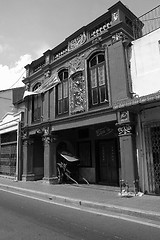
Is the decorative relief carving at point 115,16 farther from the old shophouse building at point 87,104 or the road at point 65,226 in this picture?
the road at point 65,226

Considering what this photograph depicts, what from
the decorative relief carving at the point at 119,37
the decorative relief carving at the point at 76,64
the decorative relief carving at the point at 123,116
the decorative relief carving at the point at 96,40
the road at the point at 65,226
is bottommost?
the road at the point at 65,226

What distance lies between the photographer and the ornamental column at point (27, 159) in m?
14.6

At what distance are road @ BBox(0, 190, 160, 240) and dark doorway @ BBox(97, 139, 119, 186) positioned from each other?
5.45 metres

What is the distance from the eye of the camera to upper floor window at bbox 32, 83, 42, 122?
47.9 ft

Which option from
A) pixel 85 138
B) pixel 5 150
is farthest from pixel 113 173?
pixel 5 150

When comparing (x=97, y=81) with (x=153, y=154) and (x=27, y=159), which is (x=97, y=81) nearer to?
(x=153, y=154)

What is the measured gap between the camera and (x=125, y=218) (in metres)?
5.84

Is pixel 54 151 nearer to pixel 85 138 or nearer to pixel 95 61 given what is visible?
pixel 85 138

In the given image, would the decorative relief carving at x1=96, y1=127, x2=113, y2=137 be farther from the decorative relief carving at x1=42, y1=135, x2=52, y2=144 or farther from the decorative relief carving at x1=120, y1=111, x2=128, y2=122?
the decorative relief carving at x1=42, y1=135, x2=52, y2=144

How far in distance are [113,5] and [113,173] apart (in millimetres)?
8815

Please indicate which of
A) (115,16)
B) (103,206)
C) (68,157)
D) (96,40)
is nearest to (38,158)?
(68,157)

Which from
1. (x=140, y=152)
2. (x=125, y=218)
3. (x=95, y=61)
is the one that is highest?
(x=95, y=61)

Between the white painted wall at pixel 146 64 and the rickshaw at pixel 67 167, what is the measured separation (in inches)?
228

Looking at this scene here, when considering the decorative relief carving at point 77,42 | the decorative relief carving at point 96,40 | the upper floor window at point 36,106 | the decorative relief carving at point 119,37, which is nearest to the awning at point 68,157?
the upper floor window at point 36,106
